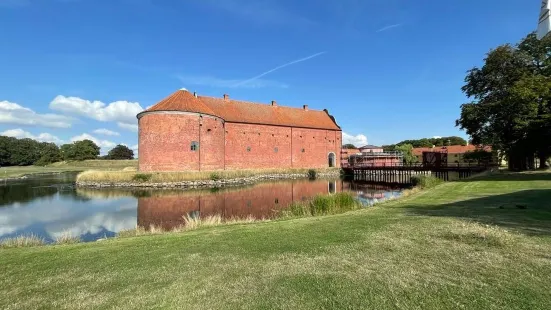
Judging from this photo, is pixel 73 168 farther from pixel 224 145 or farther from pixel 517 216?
pixel 517 216

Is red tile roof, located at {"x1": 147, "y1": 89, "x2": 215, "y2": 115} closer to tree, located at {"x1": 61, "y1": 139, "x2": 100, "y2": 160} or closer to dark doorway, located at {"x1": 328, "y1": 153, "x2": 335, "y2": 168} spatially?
dark doorway, located at {"x1": 328, "y1": 153, "x2": 335, "y2": 168}

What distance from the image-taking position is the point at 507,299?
2.71m

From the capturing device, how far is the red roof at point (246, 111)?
31047 mm

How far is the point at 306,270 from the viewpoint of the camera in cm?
372

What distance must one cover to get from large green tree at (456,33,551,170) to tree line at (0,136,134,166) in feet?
252

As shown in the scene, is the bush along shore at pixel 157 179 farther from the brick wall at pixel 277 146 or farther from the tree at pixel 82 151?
the tree at pixel 82 151

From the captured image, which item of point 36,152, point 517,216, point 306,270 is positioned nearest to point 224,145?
point 517,216

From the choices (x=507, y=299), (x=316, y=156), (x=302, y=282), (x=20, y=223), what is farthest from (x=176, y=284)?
(x=316, y=156)

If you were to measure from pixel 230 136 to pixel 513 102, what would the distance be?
2614 cm

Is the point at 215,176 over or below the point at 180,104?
below

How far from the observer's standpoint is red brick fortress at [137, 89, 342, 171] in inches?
1166

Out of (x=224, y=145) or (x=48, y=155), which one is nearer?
(x=224, y=145)

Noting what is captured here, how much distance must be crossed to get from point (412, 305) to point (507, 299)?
780mm

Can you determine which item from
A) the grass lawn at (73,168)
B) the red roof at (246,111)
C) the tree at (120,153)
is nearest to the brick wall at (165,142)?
the red roof at (246,111)
